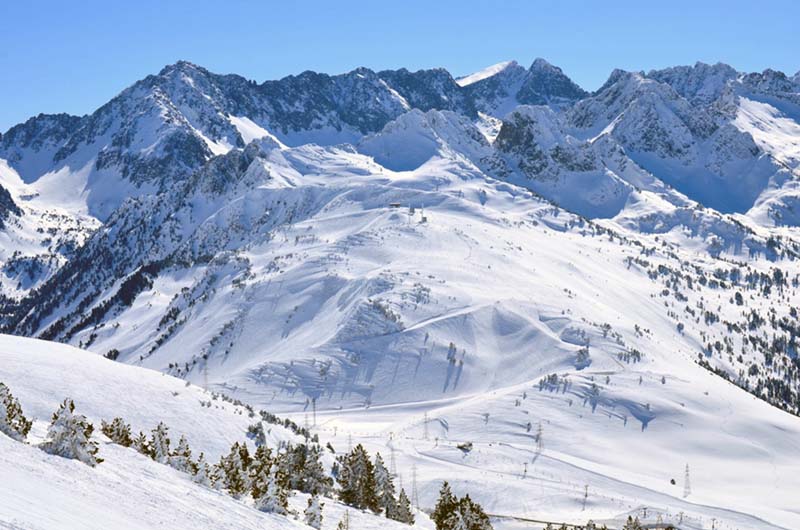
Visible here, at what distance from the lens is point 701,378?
17400cm

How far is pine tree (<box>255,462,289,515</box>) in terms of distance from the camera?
1489 inches

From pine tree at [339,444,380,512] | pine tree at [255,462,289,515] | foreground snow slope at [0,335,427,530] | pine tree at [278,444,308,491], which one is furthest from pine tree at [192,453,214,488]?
pine tree at [339,444,380,512]

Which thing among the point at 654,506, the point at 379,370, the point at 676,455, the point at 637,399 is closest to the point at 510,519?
the point at 654,506

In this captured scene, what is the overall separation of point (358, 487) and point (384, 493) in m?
2.78

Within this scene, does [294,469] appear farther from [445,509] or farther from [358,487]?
[445,509]

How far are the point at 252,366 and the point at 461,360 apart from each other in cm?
4902

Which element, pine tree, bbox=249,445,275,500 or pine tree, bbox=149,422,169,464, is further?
pine tree, bbox=149,422,169,464

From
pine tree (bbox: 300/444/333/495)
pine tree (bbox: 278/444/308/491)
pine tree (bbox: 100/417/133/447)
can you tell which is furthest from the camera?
pine tree (bbox: 300/444/333/495)

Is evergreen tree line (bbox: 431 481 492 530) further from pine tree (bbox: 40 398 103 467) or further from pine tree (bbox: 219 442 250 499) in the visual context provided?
pine tree (bbox: 40 398 103 467)

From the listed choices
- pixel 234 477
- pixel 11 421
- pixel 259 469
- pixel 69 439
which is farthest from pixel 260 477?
pixel 11 421

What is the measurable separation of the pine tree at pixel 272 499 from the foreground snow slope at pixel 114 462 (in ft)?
3.63

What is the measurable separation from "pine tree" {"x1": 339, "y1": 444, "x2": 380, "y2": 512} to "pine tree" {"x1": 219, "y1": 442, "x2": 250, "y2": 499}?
12772 mm

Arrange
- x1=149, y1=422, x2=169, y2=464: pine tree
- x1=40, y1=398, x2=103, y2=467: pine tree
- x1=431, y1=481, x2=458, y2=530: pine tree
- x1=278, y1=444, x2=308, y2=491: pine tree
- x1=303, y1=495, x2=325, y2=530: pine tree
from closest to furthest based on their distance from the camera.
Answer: x1=40, y1=398, x2=103, y2=467: pine tree, x1=303, y1=495, x2=325, y2=530: pine tree, x1=149, y1=422, x2=169, y2=464: pine tree, x1=431, y1=481, x2=458, y2=530: pine tree, x1=278, y1=444, x2=308, y2=491: pine tree

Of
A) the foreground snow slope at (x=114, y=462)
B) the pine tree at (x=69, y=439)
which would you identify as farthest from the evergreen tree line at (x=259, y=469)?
the foreground snow slope at (x=114, y=462)
